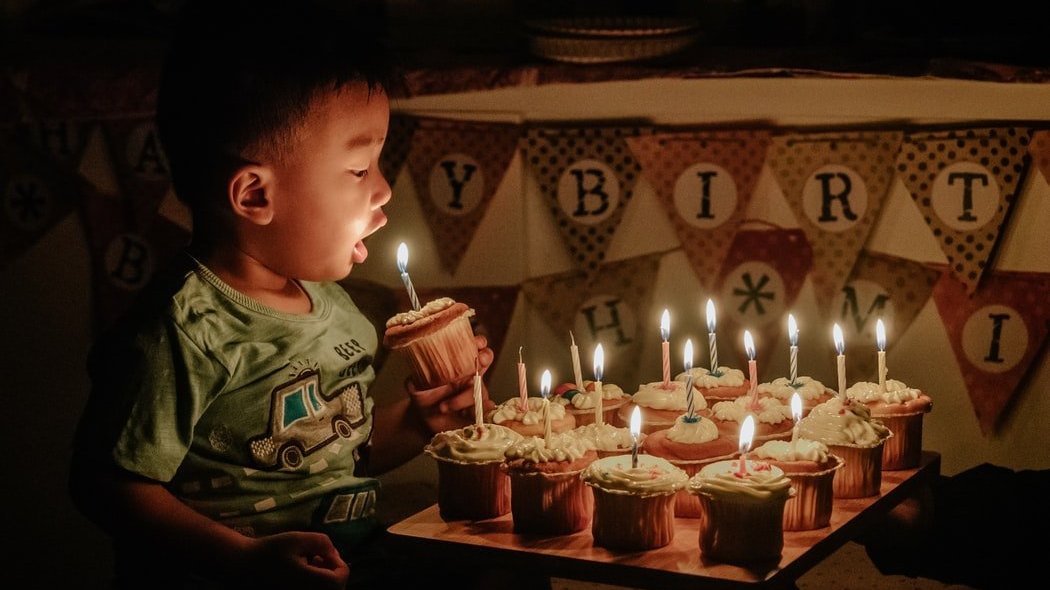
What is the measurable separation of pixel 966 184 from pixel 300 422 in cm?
188

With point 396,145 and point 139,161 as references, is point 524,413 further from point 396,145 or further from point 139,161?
point 139,161

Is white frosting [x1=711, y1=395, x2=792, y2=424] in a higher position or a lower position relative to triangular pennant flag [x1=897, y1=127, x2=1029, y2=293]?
lower

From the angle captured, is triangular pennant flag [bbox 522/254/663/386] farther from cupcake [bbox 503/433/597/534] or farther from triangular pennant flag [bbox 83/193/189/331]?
cupcake [bbox 503/433/597/534]

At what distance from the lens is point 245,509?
2510 millimetres

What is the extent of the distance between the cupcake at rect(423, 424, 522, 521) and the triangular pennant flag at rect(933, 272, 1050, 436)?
5.01 feet

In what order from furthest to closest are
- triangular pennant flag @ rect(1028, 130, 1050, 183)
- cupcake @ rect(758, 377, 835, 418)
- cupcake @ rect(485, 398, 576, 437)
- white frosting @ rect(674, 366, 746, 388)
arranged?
1. triangular pennant flag @ rect(1028, 130, 1050, 183)
2. white frosting @ rect(674, 366, 746, 388)
3. cupcake @ rect(758, 377, 835, 418)
4. cupcake @ rect(485, 398, 576, 437)

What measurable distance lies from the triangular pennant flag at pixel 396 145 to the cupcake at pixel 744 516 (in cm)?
173

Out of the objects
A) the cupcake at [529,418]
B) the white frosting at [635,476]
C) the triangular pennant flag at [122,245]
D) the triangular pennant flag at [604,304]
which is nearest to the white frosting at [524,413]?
the cupcake at [529,418]

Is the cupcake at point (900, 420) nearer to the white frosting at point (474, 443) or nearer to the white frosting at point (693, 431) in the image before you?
the white frosting at point (693, 431)

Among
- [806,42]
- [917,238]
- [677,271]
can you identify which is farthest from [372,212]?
[806,42]

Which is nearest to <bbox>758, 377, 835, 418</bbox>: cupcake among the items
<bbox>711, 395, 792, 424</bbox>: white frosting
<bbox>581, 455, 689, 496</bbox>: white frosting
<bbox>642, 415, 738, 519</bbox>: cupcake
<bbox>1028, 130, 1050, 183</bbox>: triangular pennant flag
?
<bbox>711, 395, 792, 424</bbox>: white frosting

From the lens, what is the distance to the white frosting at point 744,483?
2.25 metres

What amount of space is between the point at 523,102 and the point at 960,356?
138 centimetres

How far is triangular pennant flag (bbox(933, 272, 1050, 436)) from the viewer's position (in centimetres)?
344
